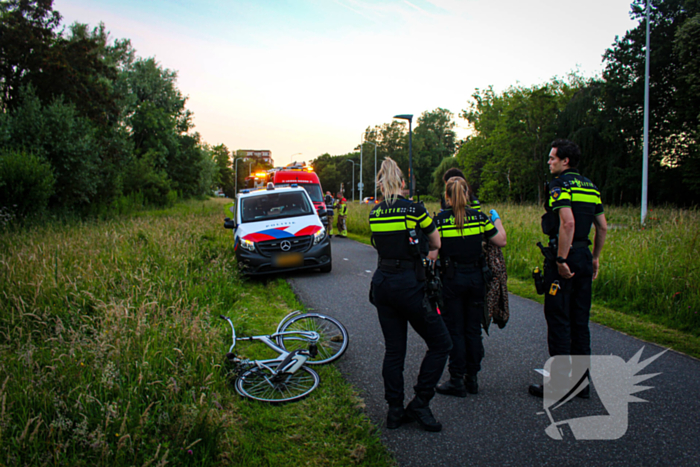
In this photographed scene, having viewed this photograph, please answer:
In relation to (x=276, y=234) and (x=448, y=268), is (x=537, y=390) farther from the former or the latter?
(x=276, y=234)

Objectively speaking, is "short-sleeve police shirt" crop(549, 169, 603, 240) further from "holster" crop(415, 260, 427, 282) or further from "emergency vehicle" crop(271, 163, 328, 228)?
"emergency vehicle" crop(271, 163, 328, 228)

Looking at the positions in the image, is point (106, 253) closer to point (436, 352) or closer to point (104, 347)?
point (104, 347)

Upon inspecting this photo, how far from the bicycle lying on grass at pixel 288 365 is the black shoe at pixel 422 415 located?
895 mm

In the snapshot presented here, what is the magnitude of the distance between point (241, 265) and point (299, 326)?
404cm

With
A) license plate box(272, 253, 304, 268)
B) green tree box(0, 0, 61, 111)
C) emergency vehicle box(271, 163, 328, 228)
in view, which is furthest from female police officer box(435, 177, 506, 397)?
green tree box(0, 0, 61, 111)

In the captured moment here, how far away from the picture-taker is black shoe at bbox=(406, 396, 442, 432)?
3182 millimetres

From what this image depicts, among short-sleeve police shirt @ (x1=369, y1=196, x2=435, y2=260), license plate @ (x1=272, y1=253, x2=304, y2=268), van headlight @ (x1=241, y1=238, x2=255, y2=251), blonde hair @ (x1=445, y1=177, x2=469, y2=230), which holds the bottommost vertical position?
license plate @ (x1=272, y1=253, x2=304, y2=268)

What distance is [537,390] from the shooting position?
3.73m

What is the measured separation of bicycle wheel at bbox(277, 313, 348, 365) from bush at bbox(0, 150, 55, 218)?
12851 millimetres

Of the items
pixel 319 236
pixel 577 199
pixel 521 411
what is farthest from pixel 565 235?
pixel 319 236

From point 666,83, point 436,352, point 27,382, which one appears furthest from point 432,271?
point 666,83

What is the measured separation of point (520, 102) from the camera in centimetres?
4188

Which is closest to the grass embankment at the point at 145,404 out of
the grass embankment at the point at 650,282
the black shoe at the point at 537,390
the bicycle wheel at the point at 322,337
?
the bicycle wheel at the point at 322,337

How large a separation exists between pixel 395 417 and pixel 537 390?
132cm
